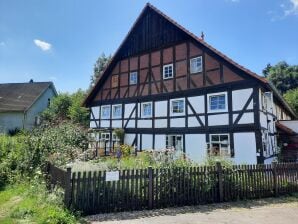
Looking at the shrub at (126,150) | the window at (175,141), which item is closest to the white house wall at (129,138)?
the shrub at (126,150)

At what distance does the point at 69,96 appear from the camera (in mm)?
37625

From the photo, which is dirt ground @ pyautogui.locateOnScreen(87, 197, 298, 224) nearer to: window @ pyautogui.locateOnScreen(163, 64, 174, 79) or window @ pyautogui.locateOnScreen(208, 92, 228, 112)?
window @ pyautogui.locateOnScreen(208, 92, 228, 112)

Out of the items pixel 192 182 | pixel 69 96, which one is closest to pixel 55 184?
pixel 192 182

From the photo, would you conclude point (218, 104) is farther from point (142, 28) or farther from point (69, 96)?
point (69, 96)

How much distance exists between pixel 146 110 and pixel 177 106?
3.17 m

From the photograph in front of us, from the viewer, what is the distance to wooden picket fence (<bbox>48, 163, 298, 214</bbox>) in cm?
712

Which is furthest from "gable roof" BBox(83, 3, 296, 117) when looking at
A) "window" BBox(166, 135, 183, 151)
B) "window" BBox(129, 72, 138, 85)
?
"window" BBox(166, 135, 183, 151)

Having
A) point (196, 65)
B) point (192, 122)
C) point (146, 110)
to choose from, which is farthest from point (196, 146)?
point (146, 110)

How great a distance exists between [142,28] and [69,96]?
67.2 ft

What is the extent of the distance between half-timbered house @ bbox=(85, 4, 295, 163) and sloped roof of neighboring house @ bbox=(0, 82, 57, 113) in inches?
527

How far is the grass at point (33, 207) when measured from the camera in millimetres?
6156

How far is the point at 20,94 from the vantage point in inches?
1401

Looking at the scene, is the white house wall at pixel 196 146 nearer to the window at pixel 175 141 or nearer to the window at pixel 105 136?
the window at pixel 175 141

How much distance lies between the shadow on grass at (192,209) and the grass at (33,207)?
0.83m
